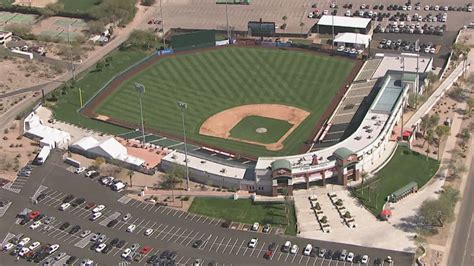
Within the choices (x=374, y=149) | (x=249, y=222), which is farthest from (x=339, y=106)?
(x=249, y=222)

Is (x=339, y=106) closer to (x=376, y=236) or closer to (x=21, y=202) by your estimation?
(x=376, y=236)

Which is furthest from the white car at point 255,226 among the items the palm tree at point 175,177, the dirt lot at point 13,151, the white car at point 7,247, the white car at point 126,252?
the dirt lot at point 13,151

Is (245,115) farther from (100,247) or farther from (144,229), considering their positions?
(100,247)

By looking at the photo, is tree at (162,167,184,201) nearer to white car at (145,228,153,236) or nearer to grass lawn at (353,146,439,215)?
white car at (145,228,153,236)

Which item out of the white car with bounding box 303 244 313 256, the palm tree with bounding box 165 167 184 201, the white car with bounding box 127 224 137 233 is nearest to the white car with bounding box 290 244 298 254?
the white car with bounding box 303 244 313 256

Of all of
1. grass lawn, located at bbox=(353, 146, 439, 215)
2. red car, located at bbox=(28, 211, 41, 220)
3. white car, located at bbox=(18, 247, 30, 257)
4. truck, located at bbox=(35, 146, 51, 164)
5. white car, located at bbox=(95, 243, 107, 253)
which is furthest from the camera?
truck, located at bbox=(35, 146, 51, 164)

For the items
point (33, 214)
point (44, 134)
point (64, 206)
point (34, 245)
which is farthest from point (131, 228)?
point (44, 134)
